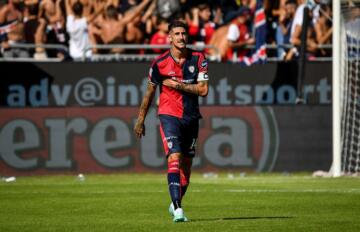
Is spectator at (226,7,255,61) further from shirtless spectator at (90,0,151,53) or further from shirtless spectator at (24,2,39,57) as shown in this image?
shirtless spectator at (24,2,39,57)

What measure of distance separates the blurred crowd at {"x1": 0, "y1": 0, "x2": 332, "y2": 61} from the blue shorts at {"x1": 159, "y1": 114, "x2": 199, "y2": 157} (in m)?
12.1

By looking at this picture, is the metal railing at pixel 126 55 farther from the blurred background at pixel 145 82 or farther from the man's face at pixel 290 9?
the man's face at pixel 290 9

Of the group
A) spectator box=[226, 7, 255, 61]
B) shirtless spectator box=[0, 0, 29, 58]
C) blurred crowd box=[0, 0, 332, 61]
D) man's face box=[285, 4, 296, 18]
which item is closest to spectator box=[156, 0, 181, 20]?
blurred crowd box=[0, 0, 332, 61]

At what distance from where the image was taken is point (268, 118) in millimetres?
24531

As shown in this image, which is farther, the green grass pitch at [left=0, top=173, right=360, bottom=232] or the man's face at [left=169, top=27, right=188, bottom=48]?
the man's face at [left=169, top=27, right=188, bottom=48]

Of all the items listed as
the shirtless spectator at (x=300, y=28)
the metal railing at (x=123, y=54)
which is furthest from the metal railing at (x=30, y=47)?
the shirtless spectator at (x=300, y=28)

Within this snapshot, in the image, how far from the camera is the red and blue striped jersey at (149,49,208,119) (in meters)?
13.2

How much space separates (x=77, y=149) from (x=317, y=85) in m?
6.12

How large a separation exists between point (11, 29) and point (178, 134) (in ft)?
42.0

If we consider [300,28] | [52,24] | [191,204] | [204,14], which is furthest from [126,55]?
[191,204]

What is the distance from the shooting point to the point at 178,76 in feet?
43.3

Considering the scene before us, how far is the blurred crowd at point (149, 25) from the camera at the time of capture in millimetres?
25359

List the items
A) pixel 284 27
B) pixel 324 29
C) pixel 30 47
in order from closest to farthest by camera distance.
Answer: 1. pixel 30 47
2. pixel 284 27
3. pixel 324 29

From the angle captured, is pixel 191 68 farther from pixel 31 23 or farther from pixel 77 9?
pixel 31 23
